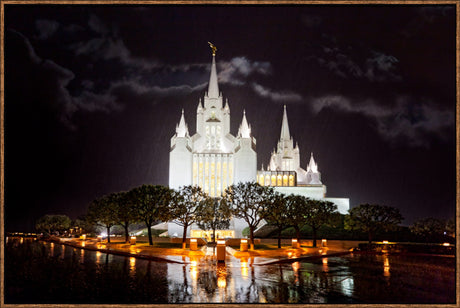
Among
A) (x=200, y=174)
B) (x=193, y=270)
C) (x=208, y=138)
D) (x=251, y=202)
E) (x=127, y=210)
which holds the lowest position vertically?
(x=193, y=270)

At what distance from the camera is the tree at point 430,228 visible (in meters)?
43.6

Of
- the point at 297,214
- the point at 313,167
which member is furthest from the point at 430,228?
the point at 313,167

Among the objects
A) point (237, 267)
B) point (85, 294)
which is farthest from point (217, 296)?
point (237, 267)

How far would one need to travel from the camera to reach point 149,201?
39.1 meters

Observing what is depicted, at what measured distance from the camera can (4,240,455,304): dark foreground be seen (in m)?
13.1

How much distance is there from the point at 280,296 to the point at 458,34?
1002cm

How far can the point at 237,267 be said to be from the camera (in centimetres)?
2077

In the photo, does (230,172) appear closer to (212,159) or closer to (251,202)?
(212,159)

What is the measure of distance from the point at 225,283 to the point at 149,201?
2476cm

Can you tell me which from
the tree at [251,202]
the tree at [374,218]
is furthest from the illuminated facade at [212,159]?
the tree at [374,218]

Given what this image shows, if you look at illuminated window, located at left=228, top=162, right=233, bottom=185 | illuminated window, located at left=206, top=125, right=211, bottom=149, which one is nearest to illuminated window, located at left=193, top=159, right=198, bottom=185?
illuminated window, located at left=206, top=125, right=211, bottom=149

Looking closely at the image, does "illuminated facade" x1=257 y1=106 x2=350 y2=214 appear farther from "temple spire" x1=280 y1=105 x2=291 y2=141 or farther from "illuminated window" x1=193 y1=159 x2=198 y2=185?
"illuminated window" x1=193 y1=159 x2=198 y2=185

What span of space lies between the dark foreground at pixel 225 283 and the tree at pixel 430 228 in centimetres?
2317

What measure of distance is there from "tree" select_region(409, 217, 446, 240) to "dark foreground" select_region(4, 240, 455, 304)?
2317cm
